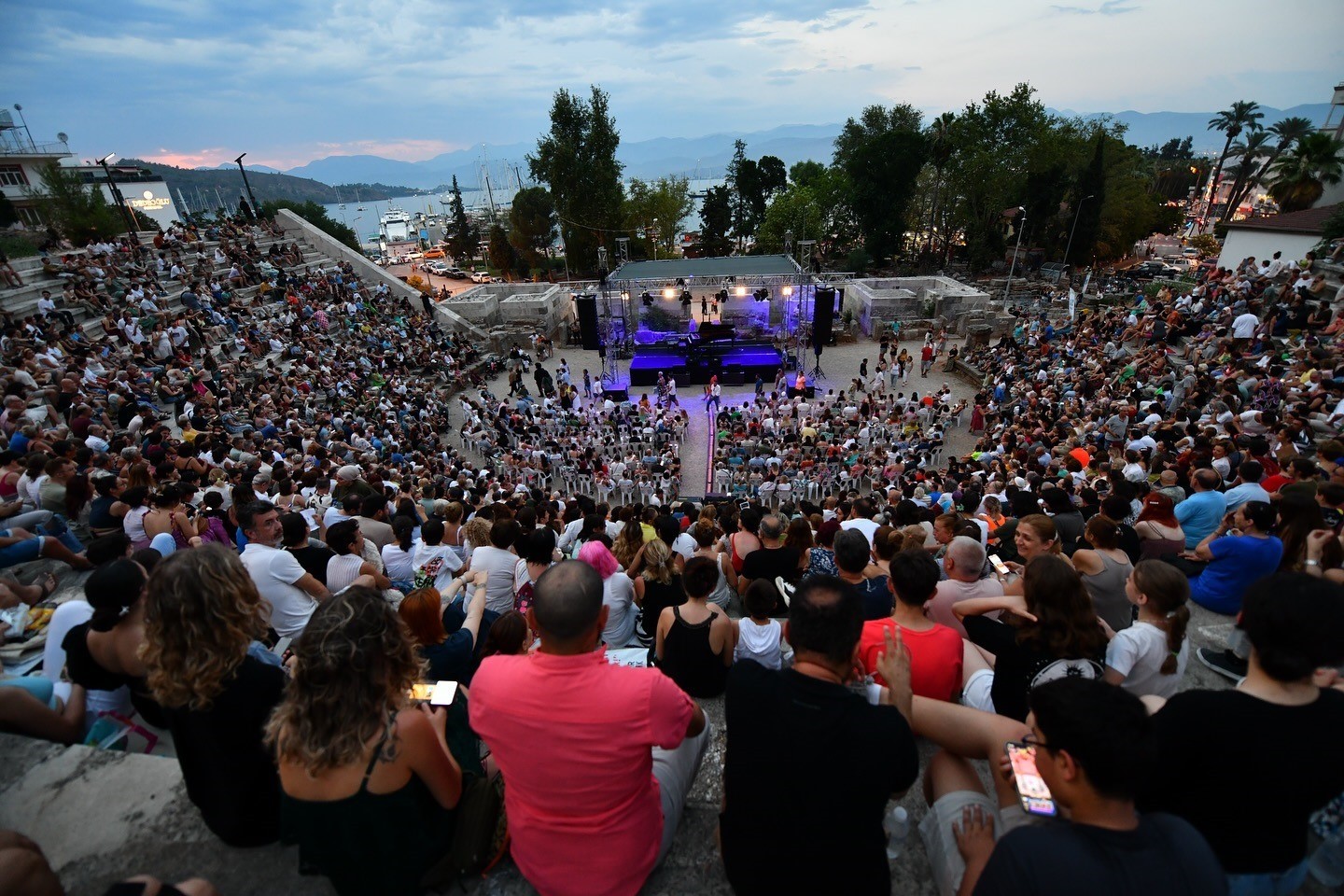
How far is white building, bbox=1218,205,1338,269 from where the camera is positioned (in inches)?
575

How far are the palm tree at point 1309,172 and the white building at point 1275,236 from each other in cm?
517

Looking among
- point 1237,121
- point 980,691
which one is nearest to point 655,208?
point 980,691

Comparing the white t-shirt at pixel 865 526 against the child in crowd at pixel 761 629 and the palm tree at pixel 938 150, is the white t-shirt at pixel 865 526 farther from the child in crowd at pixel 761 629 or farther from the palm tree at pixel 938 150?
the palm tree at pixel 938 150

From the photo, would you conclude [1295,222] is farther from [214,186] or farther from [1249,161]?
[214,186]

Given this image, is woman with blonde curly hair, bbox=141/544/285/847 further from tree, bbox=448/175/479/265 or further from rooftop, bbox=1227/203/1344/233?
tree, bbox=448/175/479/265

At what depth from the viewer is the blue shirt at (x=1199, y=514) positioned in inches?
180

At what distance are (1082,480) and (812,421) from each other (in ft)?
23.1

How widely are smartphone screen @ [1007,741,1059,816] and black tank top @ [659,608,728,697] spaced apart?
135 cm

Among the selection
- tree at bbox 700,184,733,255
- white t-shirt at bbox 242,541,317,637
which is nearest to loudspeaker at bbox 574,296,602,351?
white t-shirt at bbox 242,541,317,637

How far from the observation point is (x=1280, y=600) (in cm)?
158

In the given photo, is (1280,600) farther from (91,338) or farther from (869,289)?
(869,289)

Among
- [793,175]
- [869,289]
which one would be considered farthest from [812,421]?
[793,175]

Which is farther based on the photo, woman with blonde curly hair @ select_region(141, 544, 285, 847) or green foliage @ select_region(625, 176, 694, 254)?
green foliage @ select_region(625, 176, 694, 254)

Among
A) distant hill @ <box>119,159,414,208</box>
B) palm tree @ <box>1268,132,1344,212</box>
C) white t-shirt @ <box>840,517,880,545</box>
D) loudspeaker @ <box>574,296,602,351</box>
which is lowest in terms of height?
loudspeaker @ <box>574,296,602,351</box>
